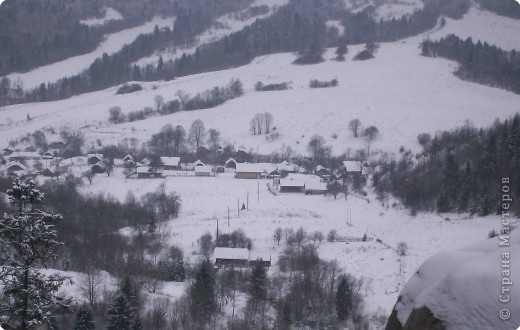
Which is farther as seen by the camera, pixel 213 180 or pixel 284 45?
pixel 284 45

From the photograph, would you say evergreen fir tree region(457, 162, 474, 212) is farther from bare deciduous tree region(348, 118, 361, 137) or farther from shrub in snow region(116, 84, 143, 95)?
shrub in snow region(116, 84, 143, 95)

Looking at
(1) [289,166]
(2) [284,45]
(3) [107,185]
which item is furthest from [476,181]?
(2) [284,45]

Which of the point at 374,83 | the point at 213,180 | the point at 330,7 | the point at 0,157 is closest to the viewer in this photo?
the point at 213,180

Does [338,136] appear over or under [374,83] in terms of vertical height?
under

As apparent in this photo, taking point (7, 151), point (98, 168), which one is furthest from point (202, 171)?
point (7, 151)

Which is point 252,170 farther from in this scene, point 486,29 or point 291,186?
point 486,29

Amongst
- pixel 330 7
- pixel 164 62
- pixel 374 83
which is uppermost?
pixel 330 7

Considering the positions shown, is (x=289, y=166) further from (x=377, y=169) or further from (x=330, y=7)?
(x=330, y=7)

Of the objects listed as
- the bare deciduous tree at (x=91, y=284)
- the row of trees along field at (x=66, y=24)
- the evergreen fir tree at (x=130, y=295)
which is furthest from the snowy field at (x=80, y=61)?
the evergreen fir tree at (x=130, y=295)
